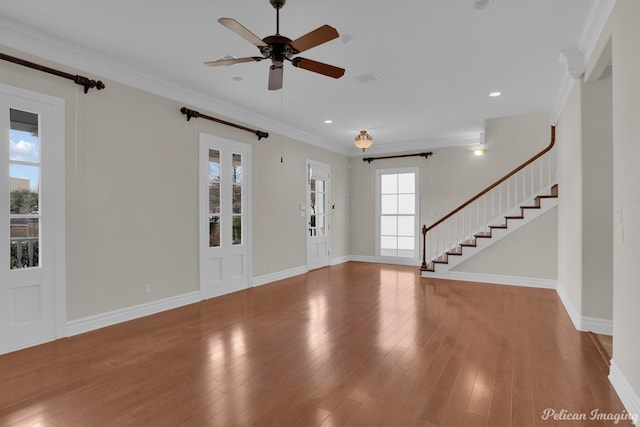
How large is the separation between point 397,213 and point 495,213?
2.29 m

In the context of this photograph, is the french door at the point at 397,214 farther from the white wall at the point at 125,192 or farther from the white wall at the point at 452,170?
the white wall at the point at 125,192

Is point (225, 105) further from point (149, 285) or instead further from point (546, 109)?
point (546, 109)

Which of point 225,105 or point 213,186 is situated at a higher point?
point 225,105

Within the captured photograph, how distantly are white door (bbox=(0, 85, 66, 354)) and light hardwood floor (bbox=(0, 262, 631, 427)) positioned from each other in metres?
0.31

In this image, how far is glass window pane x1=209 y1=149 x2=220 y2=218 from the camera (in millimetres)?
5336

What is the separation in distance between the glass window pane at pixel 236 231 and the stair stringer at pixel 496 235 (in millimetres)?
3727

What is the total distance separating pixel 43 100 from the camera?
11.4ft

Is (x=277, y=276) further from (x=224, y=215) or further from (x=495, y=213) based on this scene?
(x=495, y=213)

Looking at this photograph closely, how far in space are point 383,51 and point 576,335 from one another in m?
3.66

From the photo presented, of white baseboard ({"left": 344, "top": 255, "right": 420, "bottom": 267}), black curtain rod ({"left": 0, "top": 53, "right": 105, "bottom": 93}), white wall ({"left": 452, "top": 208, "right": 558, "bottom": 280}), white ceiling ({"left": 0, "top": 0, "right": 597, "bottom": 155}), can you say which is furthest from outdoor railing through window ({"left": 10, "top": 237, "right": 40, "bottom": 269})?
white baseboard ({"left": 344, "top": 255, "right": 420, "bottom": 267})

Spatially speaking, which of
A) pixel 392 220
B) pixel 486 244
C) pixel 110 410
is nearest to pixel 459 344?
pixel 110 410

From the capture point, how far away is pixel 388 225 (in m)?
8.91

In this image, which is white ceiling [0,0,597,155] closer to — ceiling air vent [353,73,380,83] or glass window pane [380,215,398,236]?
ceiling air vent [353,73,380,83]

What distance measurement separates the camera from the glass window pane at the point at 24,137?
332cm
